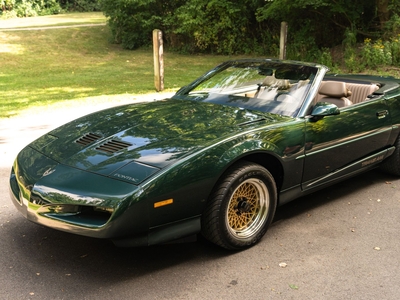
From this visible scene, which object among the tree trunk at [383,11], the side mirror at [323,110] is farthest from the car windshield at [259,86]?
the tree trunk at [383,11]

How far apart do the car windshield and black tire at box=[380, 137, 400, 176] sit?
1458 millimetres

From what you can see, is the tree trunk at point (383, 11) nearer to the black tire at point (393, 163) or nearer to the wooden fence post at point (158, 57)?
the wooden fence post at point (158, 57)

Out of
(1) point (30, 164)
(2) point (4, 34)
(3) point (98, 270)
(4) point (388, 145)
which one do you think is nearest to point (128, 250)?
(3) point (98, 270)

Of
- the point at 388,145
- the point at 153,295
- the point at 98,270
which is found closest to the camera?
the point at 153,295

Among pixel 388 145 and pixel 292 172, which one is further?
pixel 388 145

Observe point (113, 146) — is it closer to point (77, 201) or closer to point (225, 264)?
point (77, 201)

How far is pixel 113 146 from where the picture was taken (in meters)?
3.69

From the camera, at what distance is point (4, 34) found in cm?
2084

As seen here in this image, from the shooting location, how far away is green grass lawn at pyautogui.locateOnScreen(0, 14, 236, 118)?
11.6 m

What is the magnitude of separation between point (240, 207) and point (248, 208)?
0.27ft

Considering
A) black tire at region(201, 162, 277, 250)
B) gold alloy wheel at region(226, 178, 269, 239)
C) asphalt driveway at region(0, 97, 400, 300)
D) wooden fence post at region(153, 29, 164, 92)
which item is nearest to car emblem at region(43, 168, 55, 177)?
asphalt driveway at region(0, 97, 400, 300)

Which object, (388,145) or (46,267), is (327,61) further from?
(46,267)

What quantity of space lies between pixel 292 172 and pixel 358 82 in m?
2.22

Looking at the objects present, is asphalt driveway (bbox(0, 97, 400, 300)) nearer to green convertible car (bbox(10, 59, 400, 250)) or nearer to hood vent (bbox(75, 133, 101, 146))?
green convertible car (bbox(10, 59, 400, 250))
